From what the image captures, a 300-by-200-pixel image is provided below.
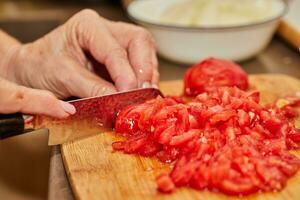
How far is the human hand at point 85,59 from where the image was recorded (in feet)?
4.83

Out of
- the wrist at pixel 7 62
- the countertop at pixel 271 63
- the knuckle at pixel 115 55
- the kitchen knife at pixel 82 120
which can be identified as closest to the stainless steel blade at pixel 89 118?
the kitchen knife at pixel 82 120

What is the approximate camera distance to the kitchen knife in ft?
4.18

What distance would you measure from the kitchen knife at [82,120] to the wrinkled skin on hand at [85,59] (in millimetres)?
62

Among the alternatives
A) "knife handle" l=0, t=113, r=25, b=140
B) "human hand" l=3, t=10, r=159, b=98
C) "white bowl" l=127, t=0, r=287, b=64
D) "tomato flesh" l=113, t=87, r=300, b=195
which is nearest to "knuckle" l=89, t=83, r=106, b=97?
"human hand" l=3, t=10, r=159, b=98

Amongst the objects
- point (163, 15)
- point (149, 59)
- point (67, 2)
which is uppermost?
point (149, 59)

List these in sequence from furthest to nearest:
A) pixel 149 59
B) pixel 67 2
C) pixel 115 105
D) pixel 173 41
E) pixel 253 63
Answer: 1. pixel 67 2
2. pixel 253 63
3. pixel 173 41
4. pixel 149 59
5. pixel 115 105

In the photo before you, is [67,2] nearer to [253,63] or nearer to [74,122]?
[253,63]

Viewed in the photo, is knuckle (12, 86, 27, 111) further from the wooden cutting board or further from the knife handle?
the wooden cutting board

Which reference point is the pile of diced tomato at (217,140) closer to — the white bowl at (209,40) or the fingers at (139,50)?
the fingers at (139,50)

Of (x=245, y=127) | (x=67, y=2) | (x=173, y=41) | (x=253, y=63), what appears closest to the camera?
(x=245, y=127)

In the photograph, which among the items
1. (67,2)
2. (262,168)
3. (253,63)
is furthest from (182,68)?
(67,2)

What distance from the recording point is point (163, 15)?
2.06m

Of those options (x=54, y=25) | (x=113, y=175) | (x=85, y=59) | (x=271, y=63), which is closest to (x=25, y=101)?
(x=113, y=175)

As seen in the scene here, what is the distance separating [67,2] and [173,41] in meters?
1.22
